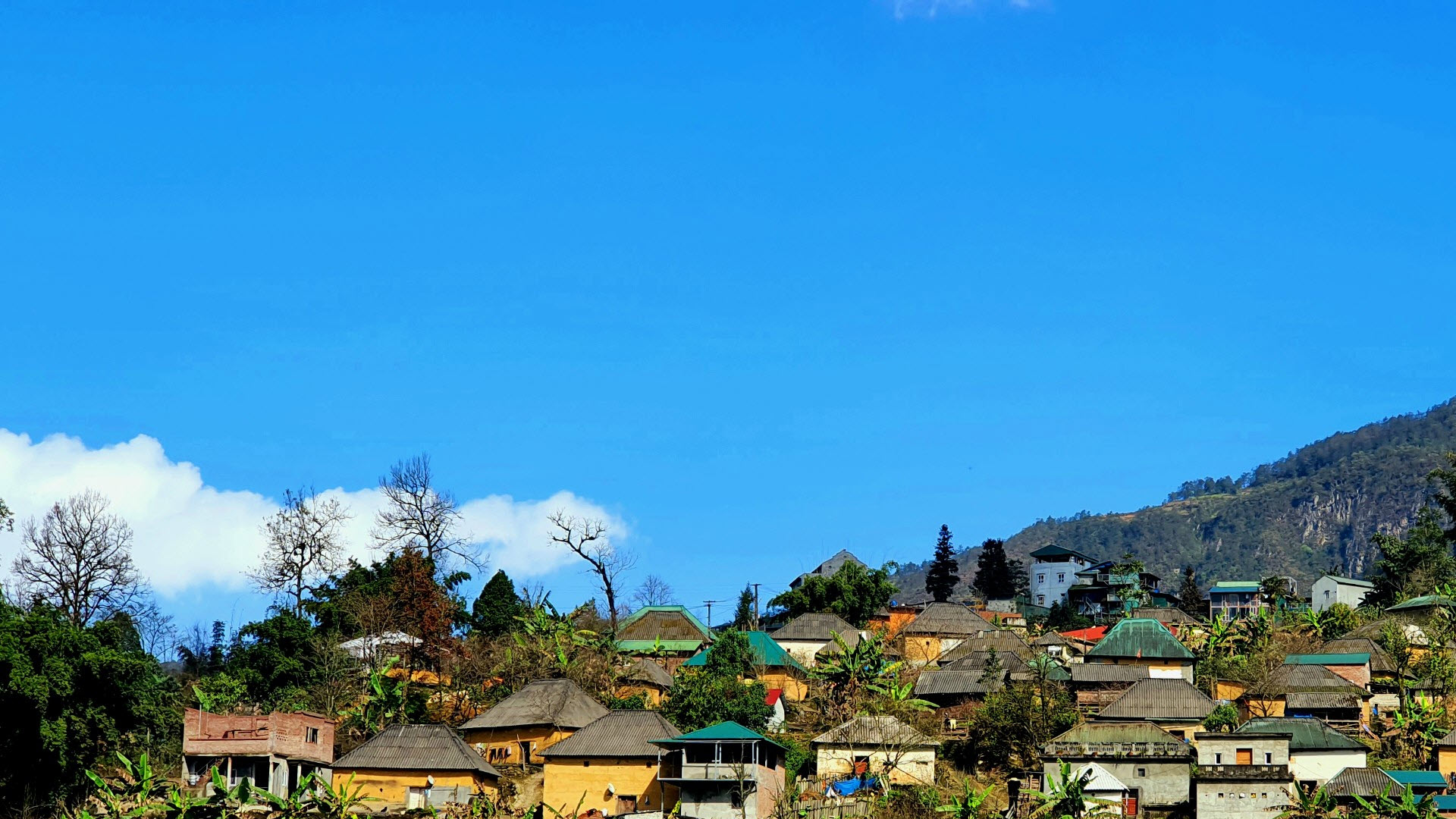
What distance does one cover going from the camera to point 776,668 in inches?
3041

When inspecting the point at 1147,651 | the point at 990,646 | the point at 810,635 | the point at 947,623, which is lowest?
the point at 1147,651

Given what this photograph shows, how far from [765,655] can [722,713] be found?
467 inches

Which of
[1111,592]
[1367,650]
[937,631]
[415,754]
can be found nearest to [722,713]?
[415,754]

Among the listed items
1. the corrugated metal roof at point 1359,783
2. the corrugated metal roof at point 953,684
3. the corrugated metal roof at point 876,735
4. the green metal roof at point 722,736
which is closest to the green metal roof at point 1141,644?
the corrugated metal roof at point 953,684

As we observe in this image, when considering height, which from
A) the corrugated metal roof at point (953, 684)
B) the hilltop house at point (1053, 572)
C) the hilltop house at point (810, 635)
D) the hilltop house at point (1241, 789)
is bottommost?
the hilltop house at point (1241, 789)

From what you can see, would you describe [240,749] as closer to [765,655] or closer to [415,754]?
[415,754]

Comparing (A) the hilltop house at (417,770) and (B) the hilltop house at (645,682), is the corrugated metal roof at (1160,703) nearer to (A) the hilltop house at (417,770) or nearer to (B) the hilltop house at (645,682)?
(B) the hilltop house at (645,682)

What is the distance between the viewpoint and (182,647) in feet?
304

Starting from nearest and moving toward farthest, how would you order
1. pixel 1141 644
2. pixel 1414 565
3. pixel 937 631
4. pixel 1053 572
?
1. pixel 1141 644
2. pixel 937 631
3. pixel 1414 565
4. pixel 1053 572

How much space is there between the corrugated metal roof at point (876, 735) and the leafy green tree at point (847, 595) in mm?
28495

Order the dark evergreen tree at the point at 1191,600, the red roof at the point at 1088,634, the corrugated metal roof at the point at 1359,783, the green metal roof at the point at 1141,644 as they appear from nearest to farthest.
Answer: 1. the corrugated metal roof at the point at 1359,783
2. the green metal roof at the point at 1141,644
3. the red roof at the point at 1088,634
4. the dark evergreen tree at the point at 1191,600

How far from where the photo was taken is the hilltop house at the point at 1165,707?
213ft

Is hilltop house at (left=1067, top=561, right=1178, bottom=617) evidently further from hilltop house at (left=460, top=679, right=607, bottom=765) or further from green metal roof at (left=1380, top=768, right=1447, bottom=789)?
hilltop house at (left=460, top=679, right=607, bottom=765)

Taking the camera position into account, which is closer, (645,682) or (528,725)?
(528,725)
